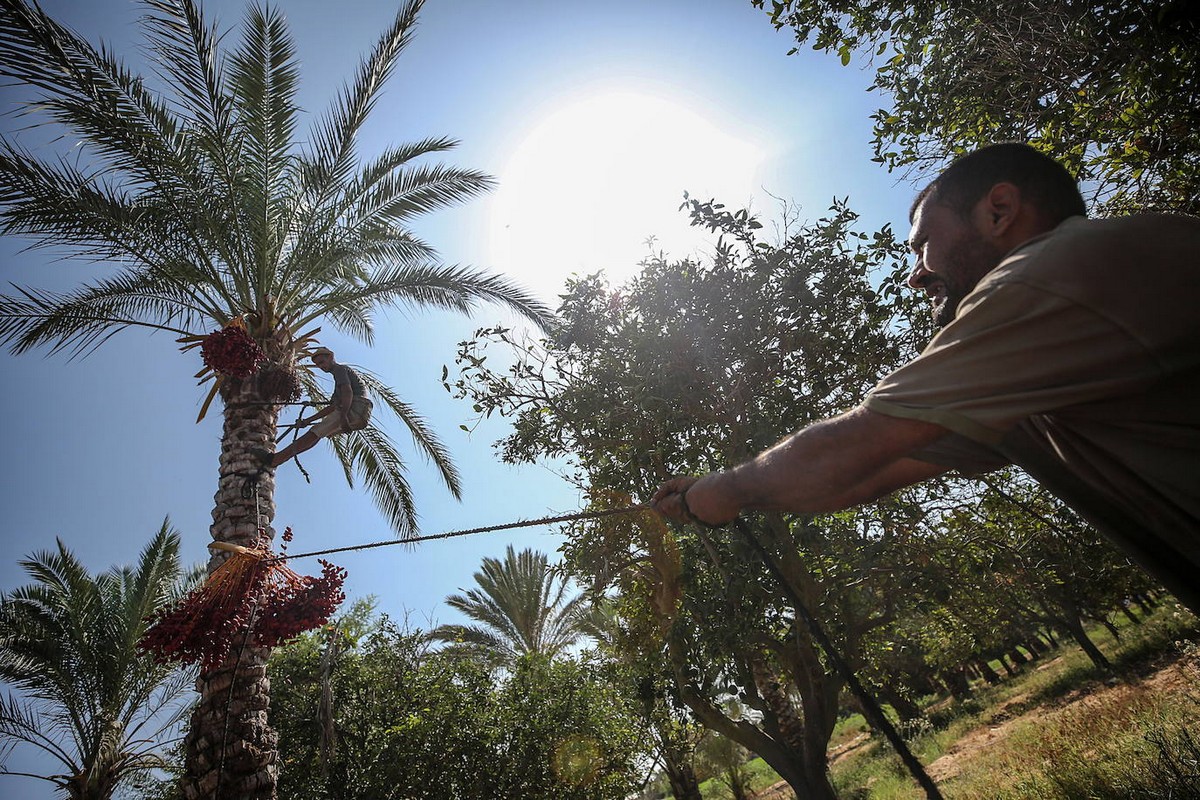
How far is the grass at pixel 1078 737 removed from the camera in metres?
6.86

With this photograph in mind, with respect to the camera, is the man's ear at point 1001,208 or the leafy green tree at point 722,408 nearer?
the man's ear at point 1001,208

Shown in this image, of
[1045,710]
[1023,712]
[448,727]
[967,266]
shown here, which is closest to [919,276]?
[967,266]

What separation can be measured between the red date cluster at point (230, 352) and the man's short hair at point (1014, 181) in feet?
17.0

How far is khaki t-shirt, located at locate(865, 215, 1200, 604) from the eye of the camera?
1.15 m

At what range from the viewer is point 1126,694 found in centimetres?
1295

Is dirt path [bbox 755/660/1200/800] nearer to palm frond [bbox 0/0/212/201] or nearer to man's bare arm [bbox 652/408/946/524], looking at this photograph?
man's bare arm [bbox 652/408/946/524]

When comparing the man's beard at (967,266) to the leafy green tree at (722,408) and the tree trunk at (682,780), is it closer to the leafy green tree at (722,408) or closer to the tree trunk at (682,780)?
the leafy green tree at (722,408)

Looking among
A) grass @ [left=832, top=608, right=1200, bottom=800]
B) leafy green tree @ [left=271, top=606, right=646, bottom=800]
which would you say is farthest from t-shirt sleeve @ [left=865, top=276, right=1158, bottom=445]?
leafy green tree @ [left=271, top=606, right=646, bottom=800]

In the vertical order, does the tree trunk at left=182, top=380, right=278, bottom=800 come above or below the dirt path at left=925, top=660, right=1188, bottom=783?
above

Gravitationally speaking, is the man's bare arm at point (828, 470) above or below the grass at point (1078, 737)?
above

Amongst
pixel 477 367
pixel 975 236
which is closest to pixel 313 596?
pixel 477 367

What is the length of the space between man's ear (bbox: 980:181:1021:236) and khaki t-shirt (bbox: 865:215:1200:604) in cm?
26

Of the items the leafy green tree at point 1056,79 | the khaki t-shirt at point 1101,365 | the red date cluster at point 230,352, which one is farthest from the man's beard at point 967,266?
the red date cluster at point 230,352

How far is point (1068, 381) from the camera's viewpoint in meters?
1.21
